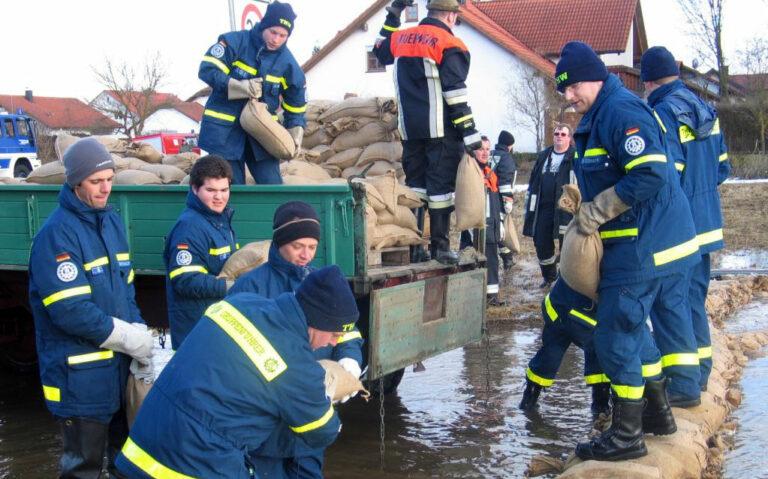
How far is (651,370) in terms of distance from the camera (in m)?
4.62

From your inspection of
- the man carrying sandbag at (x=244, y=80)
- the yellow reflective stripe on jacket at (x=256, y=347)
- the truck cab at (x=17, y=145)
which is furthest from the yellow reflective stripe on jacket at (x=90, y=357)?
the truck cab at (x=17, y=145)

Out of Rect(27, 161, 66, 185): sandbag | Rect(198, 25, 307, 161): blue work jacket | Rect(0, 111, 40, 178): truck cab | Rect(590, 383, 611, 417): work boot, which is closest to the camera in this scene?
Rect(590, 383, 611, 417): work boot

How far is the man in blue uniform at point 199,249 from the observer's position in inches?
178

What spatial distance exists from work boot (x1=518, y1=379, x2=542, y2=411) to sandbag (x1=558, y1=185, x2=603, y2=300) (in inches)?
50.6

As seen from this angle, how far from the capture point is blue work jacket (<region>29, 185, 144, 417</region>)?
3.90 metres

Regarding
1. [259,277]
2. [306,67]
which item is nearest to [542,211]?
[259,277]

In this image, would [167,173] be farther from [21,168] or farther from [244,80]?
[21,168]

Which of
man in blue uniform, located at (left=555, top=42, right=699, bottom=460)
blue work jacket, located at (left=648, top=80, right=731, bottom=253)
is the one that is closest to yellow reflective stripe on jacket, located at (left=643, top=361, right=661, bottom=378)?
man in blue uniform, located at (left=555, top=42, right=699, bottom=460)

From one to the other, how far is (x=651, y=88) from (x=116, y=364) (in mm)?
3632

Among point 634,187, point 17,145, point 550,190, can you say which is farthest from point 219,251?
point 17,145

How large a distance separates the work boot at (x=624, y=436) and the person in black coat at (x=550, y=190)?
453cm

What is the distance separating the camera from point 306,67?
123 feet

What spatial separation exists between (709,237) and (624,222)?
139 centimetres

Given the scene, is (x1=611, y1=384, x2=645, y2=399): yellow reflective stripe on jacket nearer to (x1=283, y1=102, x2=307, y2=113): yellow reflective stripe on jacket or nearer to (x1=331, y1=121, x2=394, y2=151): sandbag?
(x1=283, y1=102, x2=307, y2=113): yellow reflective stripe on jacket
